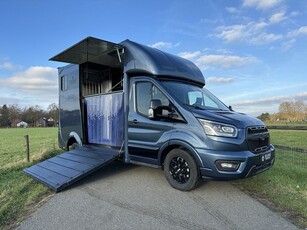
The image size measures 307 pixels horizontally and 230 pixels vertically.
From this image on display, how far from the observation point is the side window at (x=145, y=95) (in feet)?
21.0

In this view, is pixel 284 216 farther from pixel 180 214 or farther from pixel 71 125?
pixel 71 125

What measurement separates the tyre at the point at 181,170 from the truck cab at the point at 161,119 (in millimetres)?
19

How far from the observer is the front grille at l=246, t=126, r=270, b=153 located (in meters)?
5.43

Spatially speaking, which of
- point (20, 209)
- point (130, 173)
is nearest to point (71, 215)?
point (20, 209)

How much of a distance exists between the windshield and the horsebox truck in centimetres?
3

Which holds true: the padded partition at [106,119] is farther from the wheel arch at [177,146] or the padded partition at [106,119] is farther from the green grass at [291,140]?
the green grass at [291,140]

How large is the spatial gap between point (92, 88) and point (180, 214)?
20.2 feet

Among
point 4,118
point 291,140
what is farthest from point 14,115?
point 291,140

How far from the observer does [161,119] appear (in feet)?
20.3

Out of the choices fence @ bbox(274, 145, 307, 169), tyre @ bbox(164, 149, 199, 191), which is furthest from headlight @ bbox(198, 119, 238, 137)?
Answer: fence @ bbox(274, 145, 307, 169)

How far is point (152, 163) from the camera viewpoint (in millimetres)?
6430

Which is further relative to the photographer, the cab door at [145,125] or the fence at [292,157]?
the fence at [292,157]

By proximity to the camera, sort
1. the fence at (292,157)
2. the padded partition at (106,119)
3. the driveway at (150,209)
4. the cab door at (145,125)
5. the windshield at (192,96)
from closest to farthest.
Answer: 1. the driveway at (150,209)
2. the cab door at (145,125)
3. the windshield at (192,96)
4. the padded partition at (106,119)
5. the fence at (292,157)

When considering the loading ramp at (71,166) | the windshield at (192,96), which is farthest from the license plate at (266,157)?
the loading ramp at (71,166)
